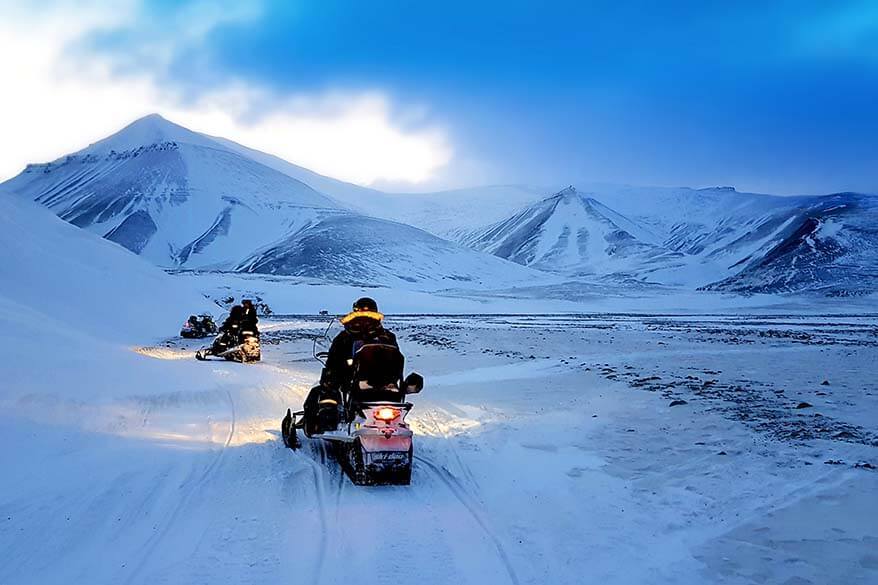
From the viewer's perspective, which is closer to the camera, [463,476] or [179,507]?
[179,507]

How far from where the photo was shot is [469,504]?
24.9ft

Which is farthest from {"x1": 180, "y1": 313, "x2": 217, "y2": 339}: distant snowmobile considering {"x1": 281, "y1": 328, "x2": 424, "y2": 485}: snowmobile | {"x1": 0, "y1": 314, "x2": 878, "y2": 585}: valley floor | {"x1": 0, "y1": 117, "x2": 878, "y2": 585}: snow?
{"x1": 281, "y1": 328, "x2": 424, "y2": 485}: snowmobile

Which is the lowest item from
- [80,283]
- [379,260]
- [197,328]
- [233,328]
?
[197,328]

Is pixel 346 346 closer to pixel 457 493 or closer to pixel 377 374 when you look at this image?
pixel 377 374

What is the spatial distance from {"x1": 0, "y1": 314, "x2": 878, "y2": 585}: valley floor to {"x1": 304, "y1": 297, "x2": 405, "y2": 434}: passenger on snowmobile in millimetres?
1078

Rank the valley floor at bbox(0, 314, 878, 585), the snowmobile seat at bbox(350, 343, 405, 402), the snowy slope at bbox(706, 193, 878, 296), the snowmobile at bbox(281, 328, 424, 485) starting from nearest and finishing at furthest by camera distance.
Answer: the valley floor at bbox(0, 314, 878, 585) → the snowmobile at bbox(281, 328, 424, 485) → the snowmobile seat at bbox(350, 343, 405, 402) → the snowy slope at bbox(706, 193, 878, 296)

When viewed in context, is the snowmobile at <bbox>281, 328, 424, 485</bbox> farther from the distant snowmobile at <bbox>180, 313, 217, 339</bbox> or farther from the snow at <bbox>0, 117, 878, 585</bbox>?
the distant snowmobile at <bbox>180, 313, 217, 339</bbox>

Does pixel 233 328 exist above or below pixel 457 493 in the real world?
above

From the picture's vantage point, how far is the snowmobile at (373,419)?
8.09m

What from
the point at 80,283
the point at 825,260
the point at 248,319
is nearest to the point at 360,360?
the point at 248,319

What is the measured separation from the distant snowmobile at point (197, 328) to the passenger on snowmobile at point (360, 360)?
26842 millimetres

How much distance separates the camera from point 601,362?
25266 mm

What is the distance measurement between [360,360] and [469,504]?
2.30m

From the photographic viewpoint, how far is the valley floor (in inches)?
223
